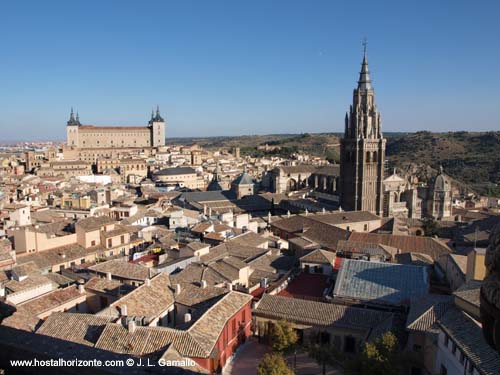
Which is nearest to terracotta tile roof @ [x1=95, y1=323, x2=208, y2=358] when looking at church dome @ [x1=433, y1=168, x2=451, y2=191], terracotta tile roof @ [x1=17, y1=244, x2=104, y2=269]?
terracotta tile roof @ [x1=17, y1=244, x2=104, y2=269]

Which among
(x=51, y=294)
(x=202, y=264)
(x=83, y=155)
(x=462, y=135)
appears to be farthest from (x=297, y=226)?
(x=462, y=135)

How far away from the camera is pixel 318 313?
16.5 meters

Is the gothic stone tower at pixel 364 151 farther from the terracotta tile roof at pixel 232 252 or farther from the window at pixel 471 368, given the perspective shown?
the window at pixel 471 368

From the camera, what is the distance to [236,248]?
2544 cm

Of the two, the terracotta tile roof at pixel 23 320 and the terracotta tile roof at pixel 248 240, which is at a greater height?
the terracotta tile roof at pixel 23 320

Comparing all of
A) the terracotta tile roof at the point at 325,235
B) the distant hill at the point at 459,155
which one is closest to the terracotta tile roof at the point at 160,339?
the terracotta tile roof at the point at 325,235

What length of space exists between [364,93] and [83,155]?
76.3m

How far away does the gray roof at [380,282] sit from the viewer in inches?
710

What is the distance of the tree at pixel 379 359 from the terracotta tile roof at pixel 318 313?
2889 mm

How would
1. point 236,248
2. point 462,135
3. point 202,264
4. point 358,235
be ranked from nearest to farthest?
1. point 202,264
2. point 236,248
3. point 358,235
4. point 462,135

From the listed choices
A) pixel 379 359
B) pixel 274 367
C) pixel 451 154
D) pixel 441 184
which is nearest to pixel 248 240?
pixel 274 367

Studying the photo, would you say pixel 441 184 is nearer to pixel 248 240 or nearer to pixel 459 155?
pixel 248 240

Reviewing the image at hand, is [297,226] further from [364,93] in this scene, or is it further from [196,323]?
[196,323]

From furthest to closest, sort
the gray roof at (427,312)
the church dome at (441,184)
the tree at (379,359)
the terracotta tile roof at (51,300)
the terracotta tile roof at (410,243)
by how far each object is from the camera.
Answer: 1. the church dome at (441,184)
2. the terracotta tile roof at (410,243)
3. the terracotta tile roof at (51,300)
4. the gray roof at (427,312)
5. the tree at (379,359)
